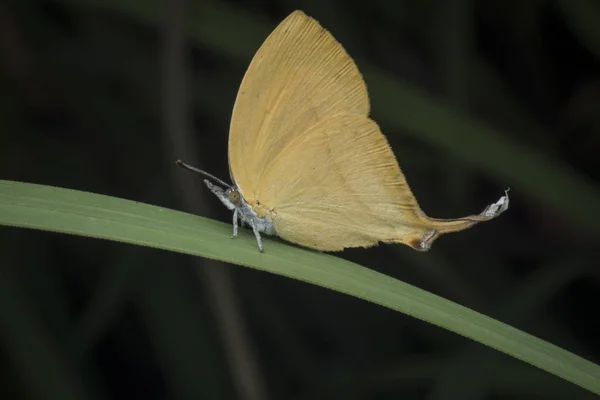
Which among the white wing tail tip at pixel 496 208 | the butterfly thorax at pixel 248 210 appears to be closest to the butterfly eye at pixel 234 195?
the butterfly thorax at pixel 248 210

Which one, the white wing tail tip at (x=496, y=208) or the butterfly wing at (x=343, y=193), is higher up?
the butterfly wing at (x=343, y=193)

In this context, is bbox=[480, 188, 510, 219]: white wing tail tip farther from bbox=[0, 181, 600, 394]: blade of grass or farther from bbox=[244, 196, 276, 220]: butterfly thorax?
bbox=[244, 196, 276, 220]: butterfly thorax

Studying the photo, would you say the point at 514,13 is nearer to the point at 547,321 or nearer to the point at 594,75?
the point at 594,75

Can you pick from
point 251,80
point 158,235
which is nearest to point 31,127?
point 251,80

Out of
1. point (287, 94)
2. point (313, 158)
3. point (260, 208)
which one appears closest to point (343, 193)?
point (313, 158)

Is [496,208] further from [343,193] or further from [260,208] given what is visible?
[260,208]

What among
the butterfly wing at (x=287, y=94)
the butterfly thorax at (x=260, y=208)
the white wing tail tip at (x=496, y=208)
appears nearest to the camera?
the white wing tail tip at (x=496, y=208)

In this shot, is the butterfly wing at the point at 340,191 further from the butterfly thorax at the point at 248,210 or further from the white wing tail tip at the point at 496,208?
the white wing tail tip at the point at 496,208

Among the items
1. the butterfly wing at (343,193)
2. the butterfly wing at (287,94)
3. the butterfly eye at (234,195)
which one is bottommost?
the butterfly wing at (343,193)

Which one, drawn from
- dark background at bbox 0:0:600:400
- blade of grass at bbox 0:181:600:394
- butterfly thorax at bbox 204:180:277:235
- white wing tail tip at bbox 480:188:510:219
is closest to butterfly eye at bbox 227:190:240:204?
butterfly thorax at bbox 204:180:277:235
